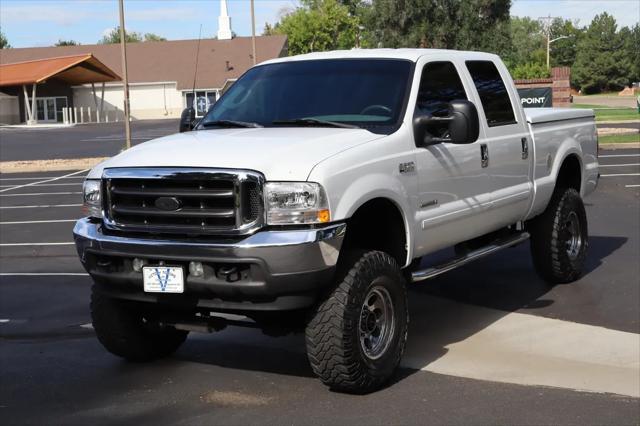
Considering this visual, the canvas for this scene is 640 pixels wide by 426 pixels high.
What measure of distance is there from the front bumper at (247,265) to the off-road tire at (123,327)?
2.16 feet

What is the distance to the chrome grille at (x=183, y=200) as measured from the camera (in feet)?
17.4

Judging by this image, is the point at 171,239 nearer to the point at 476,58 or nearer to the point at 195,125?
the point at 195,125

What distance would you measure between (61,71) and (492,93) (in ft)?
191

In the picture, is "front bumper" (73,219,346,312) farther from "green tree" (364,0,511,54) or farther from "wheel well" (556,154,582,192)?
"green tree" (364,0,511,54)

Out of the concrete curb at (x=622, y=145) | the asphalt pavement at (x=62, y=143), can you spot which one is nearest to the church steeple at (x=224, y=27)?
the asphalt pavement at (x=62, y=143)

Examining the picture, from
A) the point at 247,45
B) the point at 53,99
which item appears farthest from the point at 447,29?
the point at 53,99

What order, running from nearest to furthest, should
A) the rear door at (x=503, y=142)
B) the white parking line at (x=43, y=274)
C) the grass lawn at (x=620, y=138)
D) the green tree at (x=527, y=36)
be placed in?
the rear door at (x=503, y=142) → the white parking line at (x=43, y=274) → the grass lawn at (x=620, y=138) → the green tree at (x=527, y=36)

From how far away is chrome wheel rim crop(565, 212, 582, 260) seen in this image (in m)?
→ 9.13

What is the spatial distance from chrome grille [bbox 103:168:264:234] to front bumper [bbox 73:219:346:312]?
10 centimetres

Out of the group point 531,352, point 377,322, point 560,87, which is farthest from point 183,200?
point 560,87

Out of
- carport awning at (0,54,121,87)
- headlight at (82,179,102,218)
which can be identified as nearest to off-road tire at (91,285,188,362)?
headlight at (82,179,102,218)

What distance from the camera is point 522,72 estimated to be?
6253 centimetres

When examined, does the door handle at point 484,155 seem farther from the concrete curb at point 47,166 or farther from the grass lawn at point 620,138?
the concrete curb at point 47,166

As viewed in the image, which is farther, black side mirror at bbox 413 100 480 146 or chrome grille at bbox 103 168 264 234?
black side mirror at bbox 413 100 480 146
